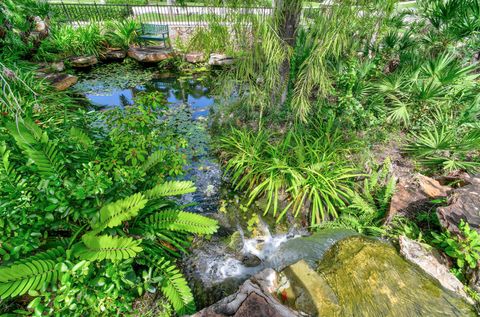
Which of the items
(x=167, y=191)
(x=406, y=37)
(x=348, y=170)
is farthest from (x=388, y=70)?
(x=167, y=191)

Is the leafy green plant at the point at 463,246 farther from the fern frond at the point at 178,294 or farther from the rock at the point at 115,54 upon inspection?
the rock at the point at 115,54

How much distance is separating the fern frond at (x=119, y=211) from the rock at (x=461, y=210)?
2.82m

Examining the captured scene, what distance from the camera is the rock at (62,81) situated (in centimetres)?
577

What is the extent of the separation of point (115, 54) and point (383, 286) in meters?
10.0

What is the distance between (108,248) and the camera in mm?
Result: 1490

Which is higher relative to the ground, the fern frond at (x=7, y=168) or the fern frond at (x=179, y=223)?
the fern frond at (x=7, y=168)

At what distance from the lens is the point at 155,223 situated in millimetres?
2100

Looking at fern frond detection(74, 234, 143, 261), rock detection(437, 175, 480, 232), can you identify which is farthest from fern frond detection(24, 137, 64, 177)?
rock detection(437, 175, 480, 232)

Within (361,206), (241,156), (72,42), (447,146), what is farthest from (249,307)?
(72,42)

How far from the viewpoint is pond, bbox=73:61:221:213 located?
361 cm

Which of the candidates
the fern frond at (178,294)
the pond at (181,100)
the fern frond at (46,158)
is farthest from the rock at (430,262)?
the fern frond at (46,158)

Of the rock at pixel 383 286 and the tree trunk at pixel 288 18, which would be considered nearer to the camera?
the rock at pixel 383 286

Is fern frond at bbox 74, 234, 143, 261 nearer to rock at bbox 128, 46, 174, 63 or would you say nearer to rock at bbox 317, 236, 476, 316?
rock at bbox 317, 236, 476, 316

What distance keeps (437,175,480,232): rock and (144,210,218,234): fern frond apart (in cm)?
230
